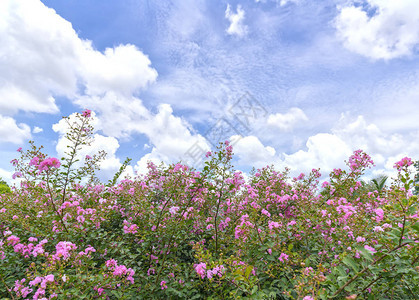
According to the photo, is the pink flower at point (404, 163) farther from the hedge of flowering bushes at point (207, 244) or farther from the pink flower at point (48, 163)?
the pink flower at point (48, 163)

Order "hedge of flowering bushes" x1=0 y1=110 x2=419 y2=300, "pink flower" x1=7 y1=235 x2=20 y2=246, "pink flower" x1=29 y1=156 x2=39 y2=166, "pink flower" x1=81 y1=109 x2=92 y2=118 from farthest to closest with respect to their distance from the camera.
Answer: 1. "pink flower" x1=81 y1=109 x2=92 y2=118
2. "pink flower" x1=29 y1=156 x2=39 y2=166
3. "pink flower" x1=7 y1=235 x2=20 y2=246
4. "hedge of flowering bushes" x1=0 y1=110 x2=419 y2=300

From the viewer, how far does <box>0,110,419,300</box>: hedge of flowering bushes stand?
2.01m

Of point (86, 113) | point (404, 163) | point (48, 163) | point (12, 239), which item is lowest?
point (404, 163)

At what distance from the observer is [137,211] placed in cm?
403

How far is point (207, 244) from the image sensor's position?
12.8 feet

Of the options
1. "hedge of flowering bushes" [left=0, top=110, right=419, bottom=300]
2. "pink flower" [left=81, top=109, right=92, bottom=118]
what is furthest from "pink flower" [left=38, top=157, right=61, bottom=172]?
"pink flower" [left=81, top=109, right=92, bottom=118]

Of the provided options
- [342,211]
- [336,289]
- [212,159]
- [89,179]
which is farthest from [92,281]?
[89,179]

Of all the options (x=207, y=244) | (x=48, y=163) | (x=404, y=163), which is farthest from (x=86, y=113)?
(x=404, y=163)

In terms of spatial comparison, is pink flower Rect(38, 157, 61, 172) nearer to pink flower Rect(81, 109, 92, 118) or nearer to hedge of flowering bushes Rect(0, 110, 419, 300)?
hedge of flowering bushes Rect(0, 110, 419, 300)

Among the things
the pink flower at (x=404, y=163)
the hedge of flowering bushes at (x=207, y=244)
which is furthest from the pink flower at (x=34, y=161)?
the pink flower at (x=404, y=163)

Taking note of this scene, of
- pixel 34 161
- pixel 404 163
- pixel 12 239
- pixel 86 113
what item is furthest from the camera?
pixel 86 113

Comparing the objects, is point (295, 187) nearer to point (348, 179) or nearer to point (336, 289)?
point (348, 179)

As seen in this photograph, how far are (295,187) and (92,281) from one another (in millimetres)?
4203

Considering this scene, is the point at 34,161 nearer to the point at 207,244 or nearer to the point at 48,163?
the point at 48,163
